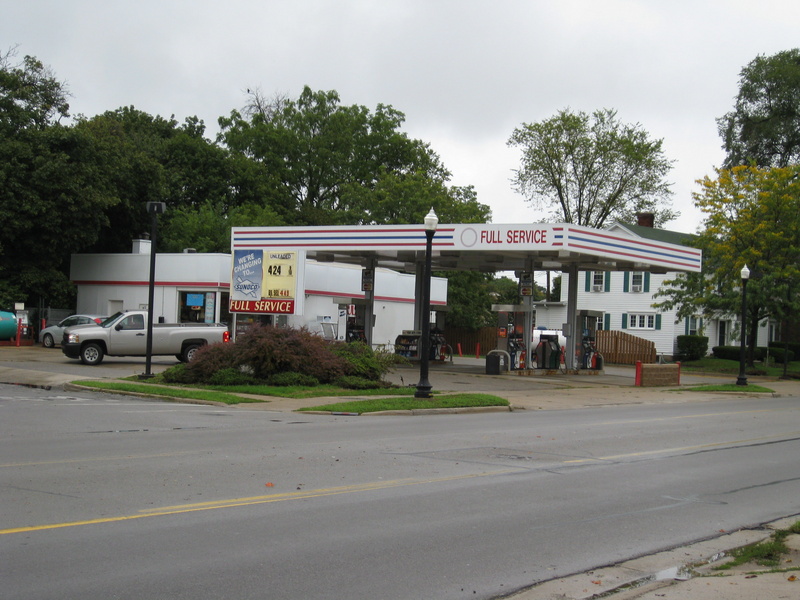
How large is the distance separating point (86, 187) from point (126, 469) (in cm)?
3572

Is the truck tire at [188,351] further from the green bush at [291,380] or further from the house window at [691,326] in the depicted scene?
the house window at [691,326]

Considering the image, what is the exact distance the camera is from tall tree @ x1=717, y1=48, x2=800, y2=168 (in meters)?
62.5

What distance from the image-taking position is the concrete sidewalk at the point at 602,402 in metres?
6.14

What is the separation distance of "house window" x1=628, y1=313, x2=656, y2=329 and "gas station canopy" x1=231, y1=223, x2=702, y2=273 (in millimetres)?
17472

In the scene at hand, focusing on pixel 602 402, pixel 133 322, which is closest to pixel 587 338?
pixel 602 402

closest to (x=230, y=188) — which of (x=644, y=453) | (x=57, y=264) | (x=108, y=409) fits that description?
(x=57, y=264)

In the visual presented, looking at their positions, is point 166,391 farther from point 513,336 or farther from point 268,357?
point 513,336

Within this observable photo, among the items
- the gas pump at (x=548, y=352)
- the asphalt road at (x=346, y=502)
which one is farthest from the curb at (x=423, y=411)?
the gas pump at (x=548, y=352)

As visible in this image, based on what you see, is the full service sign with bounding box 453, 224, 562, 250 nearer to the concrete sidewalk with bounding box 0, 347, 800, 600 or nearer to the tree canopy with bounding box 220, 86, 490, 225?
the concrete sidewalk with bounding box 0, 347, 800, 600

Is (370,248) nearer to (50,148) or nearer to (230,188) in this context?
(50,148)

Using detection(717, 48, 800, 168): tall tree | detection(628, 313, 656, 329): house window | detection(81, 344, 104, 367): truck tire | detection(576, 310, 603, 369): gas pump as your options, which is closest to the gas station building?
detection(576, 310, 603, 369): gas pump

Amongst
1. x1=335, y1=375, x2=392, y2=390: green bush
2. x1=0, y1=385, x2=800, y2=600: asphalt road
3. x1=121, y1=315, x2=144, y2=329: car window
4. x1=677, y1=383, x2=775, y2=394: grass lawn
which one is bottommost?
x1=0, y1=385, x2=800, y2=600: asphalt road

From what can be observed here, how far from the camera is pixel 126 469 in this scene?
406 inches

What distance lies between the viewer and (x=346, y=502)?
8828 mm
